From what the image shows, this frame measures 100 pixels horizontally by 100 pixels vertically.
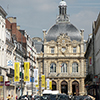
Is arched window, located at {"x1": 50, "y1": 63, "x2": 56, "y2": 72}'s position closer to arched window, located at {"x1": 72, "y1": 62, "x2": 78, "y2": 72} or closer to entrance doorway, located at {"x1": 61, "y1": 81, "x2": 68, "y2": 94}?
entrance doorway, located at {"x1": 61, "y1": 81, "x2": 68, "y2": 94}

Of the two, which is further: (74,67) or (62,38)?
(74,67)

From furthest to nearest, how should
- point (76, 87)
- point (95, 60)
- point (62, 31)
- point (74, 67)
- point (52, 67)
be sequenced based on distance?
1. point (62, 31)
2. point (74, 67)
3. point (52, 67)
4. point (76, 87)
5. point (95, 60)


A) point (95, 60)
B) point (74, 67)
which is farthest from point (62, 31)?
point (95, 60)

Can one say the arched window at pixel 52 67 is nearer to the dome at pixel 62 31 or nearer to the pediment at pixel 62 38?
the pediment at pixel 62 38

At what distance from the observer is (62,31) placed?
371 feet

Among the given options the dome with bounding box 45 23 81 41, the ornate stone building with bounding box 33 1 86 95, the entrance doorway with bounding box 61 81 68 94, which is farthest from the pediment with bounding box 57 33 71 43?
the entrance doorway with bounding box 61 81 68 94

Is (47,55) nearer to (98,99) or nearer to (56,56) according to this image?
(56,56)

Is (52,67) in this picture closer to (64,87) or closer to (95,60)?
(64,87)

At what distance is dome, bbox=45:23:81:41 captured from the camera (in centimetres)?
11256

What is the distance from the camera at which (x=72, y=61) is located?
367 ft

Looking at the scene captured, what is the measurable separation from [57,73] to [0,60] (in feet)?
227

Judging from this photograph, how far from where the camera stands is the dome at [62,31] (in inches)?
4432

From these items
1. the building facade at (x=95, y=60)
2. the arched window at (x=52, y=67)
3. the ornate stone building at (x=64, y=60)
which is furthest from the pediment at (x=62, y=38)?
the building facade at (x=95, y=60)

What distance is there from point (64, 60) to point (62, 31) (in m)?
9.50
